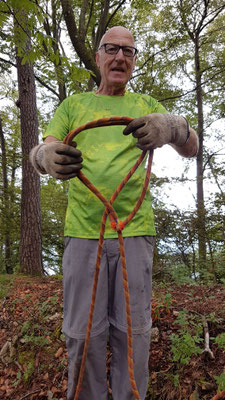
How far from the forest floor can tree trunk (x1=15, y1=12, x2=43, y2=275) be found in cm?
185

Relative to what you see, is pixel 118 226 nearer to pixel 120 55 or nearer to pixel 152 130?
pixel 152 130

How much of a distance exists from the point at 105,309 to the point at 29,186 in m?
4.58

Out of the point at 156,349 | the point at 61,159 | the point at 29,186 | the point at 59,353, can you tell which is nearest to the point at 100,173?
the point at 61,159

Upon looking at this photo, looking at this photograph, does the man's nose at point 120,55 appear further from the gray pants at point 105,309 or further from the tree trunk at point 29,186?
the tree trunk at point 29,186

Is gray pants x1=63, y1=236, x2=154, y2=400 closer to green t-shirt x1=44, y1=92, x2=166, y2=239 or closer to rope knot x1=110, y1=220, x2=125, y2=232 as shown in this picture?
green t-shirt x1=44, y1=92, x2=166, y2=239

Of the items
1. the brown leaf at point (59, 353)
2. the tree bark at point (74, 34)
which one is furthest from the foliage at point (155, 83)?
the brown leaf at point (59, 353)

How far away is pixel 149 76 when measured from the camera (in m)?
8.70

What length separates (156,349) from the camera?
8.36 feet

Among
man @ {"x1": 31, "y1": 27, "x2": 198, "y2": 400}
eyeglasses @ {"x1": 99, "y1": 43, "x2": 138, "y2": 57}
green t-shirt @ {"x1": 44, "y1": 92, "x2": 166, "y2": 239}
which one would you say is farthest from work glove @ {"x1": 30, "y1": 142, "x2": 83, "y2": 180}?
eyeglasses @ {"x1": 99, "y1": 43, "x2": 138, "y2": 57}

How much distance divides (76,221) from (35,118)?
185 inches

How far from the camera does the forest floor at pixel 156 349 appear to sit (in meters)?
2.22

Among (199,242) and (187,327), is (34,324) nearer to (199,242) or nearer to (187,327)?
(187,327)

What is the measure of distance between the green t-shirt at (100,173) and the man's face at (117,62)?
0.63 feet

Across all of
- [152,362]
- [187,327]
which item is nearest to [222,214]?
[187,327]
